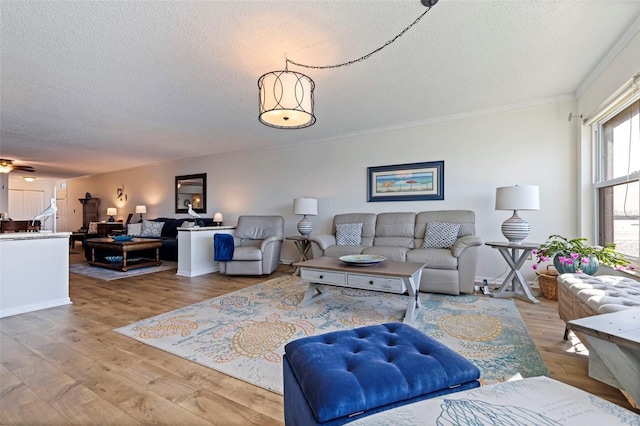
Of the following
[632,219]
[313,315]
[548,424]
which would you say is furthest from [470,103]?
[548,424]

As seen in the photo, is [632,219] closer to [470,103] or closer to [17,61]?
[470,103]

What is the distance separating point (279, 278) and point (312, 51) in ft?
9.87

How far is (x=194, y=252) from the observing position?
14.6 ft

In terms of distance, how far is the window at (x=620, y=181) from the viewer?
238 centimetres

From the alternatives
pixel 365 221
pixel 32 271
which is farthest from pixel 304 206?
pixel 32 271

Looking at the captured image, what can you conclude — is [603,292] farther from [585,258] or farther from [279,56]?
[279,56]

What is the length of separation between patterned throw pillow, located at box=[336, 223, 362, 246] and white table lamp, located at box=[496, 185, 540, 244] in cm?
180

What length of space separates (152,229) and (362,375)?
653 cm

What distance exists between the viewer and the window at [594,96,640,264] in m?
2.38

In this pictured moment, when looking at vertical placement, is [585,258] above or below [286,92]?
below

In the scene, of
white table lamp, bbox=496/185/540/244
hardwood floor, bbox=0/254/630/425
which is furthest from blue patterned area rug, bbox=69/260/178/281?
white table lamp, bbox=496/185/540/244

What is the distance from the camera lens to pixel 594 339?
110cm

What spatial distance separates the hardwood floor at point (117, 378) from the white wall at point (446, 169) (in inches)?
59.0

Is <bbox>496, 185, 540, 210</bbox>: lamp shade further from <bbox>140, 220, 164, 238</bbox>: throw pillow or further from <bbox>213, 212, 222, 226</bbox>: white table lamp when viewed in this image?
<bbox>140, 220, 164, 238</bbox>: throw pillow
